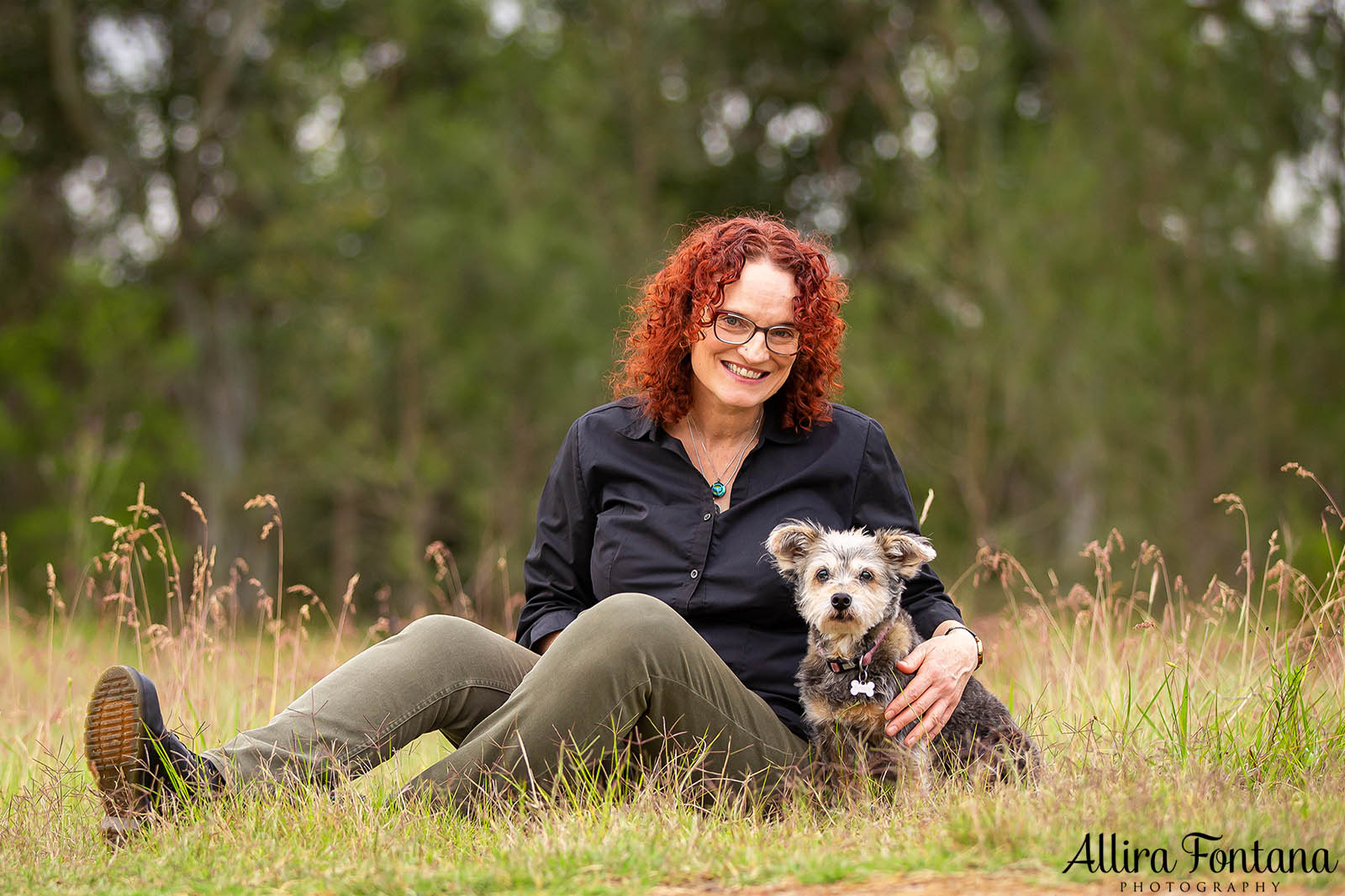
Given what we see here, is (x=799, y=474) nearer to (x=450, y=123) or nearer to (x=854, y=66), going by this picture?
(x=450, y=123)

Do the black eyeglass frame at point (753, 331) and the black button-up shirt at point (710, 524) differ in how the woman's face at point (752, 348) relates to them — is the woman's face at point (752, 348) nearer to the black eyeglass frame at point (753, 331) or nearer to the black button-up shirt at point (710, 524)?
the black eyeglass frame at point (753, 331)

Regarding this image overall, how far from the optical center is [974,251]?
12.5 m

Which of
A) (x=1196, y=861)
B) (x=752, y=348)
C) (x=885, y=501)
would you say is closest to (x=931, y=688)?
(x=885, y=501)

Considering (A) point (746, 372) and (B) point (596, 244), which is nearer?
(A) point (746, 372)

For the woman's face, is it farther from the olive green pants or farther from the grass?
the grass

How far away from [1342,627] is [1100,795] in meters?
1.34

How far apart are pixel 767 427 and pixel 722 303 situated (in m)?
0.38

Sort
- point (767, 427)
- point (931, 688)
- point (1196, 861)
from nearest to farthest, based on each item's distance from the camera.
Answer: point (1196, 861) → point (931, 688) → point (767, 427)

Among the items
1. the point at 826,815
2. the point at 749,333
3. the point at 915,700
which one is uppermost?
the point at 749,333

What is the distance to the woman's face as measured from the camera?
3.54m

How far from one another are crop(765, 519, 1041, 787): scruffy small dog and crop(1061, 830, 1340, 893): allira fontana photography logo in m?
0.55

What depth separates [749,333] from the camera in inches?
140

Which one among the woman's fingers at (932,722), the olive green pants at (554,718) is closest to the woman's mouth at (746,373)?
the olive green pants at (554,718)

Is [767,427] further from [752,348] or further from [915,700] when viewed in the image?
[915,700]
